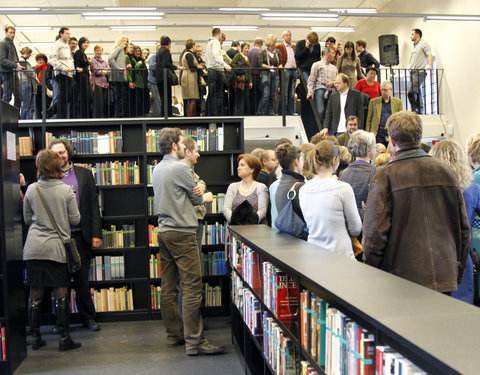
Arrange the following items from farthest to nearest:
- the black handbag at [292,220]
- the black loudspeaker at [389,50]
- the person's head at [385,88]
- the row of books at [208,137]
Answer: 1. the black loudspeaker at [389,50]
2. the person's head at [385,88]
3. the row of books at [208,137]
4. the black handbag at [292,220]

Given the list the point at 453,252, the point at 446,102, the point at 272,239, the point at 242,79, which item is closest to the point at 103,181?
the point at 272,239

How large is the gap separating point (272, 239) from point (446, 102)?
10281 mm

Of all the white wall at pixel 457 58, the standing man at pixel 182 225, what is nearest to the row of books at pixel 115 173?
the standing man at pixel 182 225

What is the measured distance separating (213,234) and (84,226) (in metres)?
1.48

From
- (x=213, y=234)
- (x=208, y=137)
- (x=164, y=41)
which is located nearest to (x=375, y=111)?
(x=208, y=137)

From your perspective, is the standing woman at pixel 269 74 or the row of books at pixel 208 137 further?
the standing woman at pixel 269 74

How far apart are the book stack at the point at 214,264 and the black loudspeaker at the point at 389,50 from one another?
859 cm

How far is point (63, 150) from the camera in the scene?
223 inches

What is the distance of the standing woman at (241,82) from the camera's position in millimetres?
9109

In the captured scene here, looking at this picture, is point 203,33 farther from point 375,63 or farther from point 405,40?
point 375,63

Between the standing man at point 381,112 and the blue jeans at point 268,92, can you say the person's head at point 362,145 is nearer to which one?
the standing man at point 381,112

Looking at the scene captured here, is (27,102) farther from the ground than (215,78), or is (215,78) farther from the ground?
(215,78)

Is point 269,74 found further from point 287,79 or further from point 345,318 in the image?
point 345,318

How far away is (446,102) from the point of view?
12648mm
